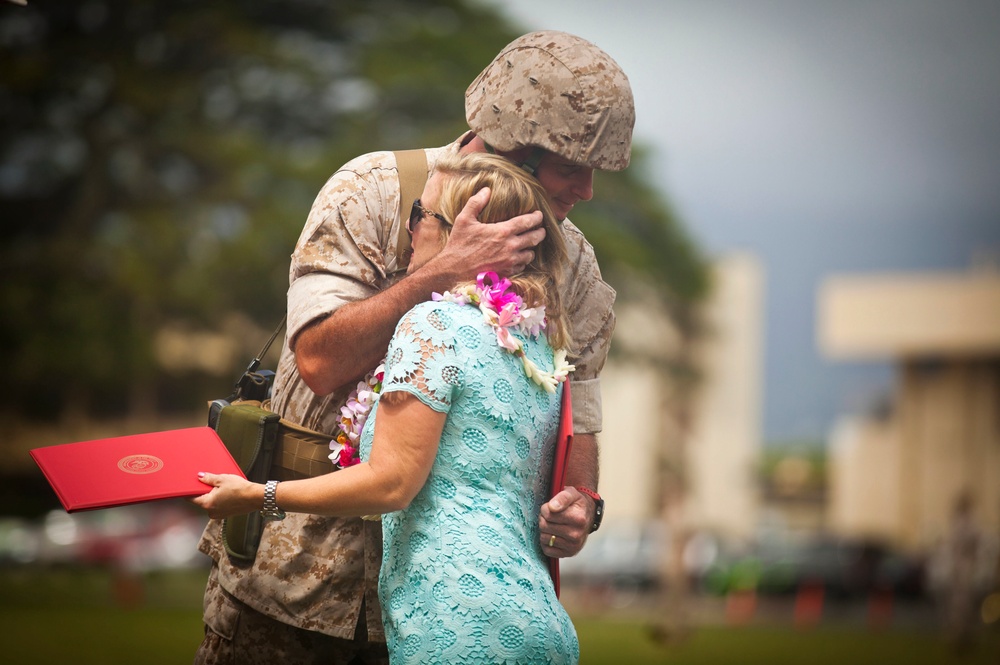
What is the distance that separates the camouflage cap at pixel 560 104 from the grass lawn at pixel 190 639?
878 centimetres

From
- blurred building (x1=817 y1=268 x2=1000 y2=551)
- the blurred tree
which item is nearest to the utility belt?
the blurred tree

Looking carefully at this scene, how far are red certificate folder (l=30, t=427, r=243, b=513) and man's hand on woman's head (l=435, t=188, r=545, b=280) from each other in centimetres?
66

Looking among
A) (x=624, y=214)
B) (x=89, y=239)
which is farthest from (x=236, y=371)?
(x=624, y=214)

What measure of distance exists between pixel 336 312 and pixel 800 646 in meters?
13.4

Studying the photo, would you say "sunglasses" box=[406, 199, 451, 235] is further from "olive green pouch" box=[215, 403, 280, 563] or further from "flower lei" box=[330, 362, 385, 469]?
"olive green pouch" box=[215, 403, 280, 563]

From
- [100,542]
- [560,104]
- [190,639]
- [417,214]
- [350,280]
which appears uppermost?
[560,104]

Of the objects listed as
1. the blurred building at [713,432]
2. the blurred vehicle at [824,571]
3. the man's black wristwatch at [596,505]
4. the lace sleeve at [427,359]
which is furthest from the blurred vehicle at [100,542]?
the lace sleeve at [427,359]

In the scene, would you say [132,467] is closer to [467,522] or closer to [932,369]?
[467,522]

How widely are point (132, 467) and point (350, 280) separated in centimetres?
65

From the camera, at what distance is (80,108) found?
66.3 feet

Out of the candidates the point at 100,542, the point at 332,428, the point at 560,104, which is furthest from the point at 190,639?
the point at 100,542

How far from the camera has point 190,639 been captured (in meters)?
13.0

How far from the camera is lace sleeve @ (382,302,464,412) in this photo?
2482mm

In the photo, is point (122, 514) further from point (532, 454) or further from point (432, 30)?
point (532, 454)
